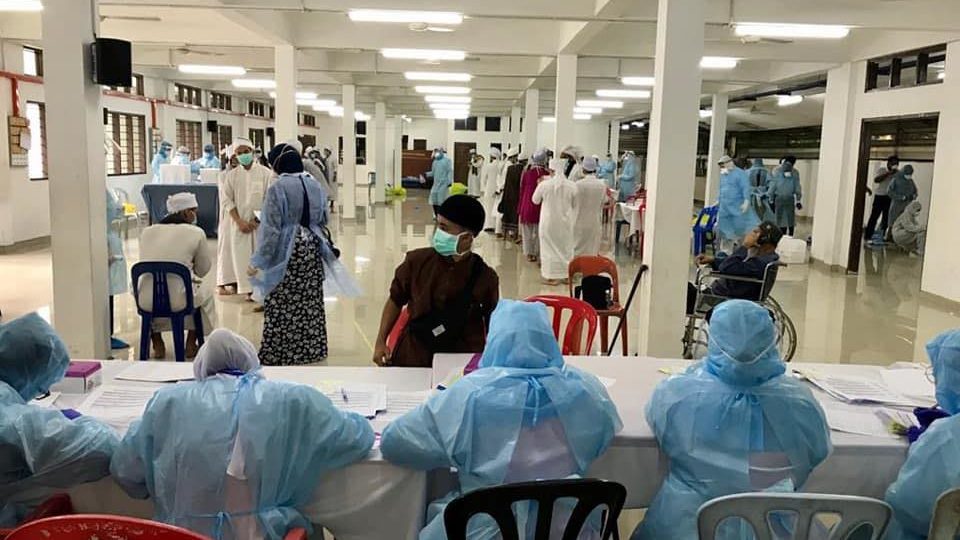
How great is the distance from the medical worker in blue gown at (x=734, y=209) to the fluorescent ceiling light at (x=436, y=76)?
4412 mm

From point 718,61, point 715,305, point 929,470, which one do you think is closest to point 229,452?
point 929,470

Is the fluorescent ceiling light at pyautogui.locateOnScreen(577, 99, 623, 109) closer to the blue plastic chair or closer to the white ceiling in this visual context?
the white ceiling

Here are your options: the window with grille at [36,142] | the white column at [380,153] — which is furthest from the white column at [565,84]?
the white column at [380,153]

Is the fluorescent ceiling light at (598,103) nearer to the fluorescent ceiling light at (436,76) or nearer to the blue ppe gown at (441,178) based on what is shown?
the blue ppe gown at (441,178)

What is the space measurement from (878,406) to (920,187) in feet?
42.2

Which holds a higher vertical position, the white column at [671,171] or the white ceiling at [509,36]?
the white ceiling at [509,36]

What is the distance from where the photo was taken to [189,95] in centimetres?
1692

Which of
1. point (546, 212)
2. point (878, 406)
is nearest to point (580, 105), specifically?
point (546, 212)

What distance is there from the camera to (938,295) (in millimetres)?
8156

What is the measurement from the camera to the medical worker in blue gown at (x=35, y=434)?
190cm

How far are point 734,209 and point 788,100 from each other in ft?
18.5

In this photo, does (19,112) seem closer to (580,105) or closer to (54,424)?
(54,424)

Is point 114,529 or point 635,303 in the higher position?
point 114,529

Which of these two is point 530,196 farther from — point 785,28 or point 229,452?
point 229,452
